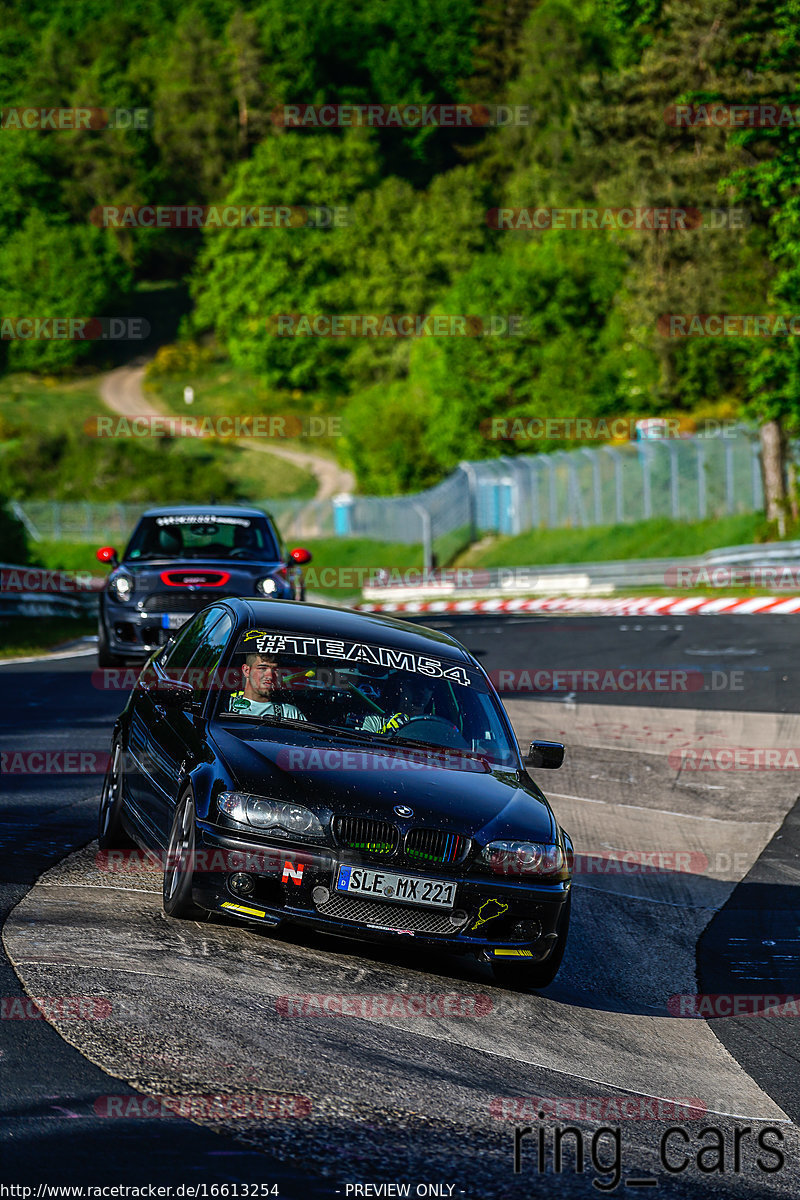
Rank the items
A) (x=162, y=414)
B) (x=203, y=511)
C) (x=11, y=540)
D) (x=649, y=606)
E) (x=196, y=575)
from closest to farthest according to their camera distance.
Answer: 1. (x=196, y=575)
2. (x=203, y=511)
3. (x=649, y=606)
4. (x=11, y=540)
5. (x=162, y=414)

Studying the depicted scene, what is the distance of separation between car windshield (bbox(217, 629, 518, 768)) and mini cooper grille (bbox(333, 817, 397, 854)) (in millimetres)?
762

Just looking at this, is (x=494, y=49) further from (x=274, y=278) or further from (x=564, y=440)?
(x=564, y=440)

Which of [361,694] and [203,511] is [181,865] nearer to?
[361,694]

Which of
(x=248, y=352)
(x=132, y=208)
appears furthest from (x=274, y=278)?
(x=132, y=208)

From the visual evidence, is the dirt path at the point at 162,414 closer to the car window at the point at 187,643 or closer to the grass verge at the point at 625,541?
the grass verge at the point at 625,541

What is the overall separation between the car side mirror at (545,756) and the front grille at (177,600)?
29.0 ft

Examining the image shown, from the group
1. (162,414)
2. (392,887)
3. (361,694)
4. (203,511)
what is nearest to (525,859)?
(392,887)

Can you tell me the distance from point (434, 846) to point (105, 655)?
35.4ft

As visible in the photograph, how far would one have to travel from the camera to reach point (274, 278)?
9669 centimetres

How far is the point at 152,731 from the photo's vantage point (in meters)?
7.83

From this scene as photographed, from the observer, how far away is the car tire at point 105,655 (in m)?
16.5

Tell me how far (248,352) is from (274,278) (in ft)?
15.7

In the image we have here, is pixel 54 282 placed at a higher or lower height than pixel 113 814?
higher

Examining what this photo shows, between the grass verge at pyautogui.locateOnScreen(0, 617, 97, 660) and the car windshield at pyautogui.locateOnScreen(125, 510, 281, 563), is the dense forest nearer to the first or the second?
the grass verge at pyautogui.locateOnScreen(0, 617, 97, 660)
